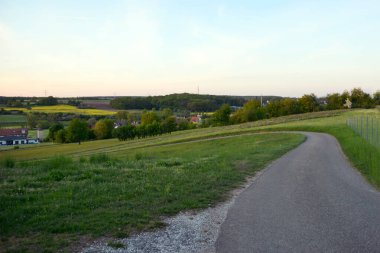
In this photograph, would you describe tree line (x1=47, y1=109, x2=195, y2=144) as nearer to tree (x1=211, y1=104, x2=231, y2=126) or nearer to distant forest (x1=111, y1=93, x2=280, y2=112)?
tree (x1=211, y1=104, x2=231, y2=126)

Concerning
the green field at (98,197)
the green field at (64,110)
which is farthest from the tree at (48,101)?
the green field at (98,197)

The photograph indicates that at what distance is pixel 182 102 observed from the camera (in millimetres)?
169125

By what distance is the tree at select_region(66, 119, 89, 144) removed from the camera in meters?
90.4

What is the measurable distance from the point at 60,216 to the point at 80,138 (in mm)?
89739

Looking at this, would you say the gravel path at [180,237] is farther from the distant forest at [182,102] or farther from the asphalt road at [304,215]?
the distant forest at [182,102]

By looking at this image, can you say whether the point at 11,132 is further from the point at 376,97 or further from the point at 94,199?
the point at 376,97

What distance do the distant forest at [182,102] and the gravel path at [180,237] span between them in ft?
431

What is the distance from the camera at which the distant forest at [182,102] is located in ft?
477

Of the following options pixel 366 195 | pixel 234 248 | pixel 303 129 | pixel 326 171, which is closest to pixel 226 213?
pixel 234 248

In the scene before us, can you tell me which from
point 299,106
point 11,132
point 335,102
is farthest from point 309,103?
point 11,132

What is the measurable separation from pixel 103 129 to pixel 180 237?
97.1 meters

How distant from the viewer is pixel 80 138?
94.9 metres

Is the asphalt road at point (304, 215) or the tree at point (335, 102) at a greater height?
the tree at point (335, 102)

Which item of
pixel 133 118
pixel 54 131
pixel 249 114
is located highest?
pixel 249 114
